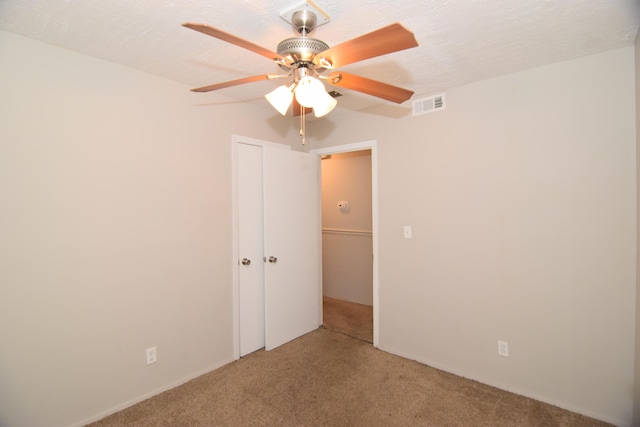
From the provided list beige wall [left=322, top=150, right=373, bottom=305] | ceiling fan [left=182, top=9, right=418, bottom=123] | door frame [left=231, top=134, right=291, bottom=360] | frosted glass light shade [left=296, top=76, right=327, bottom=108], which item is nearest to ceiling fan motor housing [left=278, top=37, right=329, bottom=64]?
ceiling fan [left=182, top=9, right=418, bottom=123]

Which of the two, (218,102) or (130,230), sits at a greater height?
(218,102)

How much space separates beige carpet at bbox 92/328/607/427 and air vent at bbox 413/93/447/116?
7.54ft

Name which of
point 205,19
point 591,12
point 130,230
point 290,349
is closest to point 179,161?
point 130,230

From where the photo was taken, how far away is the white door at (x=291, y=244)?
9.93 feet

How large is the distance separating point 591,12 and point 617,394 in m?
2.30

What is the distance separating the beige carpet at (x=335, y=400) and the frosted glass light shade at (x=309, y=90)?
79.1 inches

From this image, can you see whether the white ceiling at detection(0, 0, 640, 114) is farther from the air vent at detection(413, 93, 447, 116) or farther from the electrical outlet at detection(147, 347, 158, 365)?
the electrical outlet at detection(147, 347, 158, 365)

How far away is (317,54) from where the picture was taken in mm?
1333

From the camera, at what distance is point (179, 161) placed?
2465 mm

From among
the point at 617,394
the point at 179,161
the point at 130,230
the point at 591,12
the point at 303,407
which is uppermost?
the point at 591,12

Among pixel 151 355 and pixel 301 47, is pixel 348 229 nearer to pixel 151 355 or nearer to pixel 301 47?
pixel 151 355

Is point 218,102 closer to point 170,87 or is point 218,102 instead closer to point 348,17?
point 170,87

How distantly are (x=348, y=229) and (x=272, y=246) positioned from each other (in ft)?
5.93

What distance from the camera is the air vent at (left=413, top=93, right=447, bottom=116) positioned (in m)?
2.62
